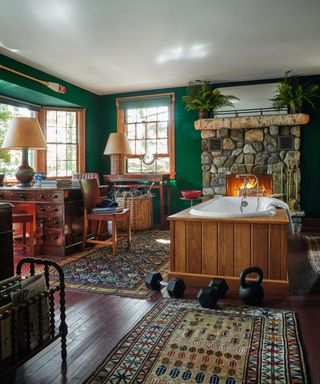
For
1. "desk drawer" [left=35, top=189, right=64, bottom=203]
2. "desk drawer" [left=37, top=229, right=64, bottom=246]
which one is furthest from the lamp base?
"desk drawer" [left=37, top=229, right=64, bottom=246]

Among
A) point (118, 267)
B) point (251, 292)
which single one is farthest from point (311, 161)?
point (251, 292)

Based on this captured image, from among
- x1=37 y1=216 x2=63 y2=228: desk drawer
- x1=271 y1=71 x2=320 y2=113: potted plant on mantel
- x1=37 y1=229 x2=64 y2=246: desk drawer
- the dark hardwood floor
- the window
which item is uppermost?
x1=271 y1=71 x2=320 y2=113: potted plant on mantel

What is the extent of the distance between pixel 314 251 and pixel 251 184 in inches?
75.6

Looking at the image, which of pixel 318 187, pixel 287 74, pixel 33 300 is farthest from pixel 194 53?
pixel 33 300

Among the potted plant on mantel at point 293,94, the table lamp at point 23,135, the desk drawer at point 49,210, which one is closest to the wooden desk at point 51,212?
the desk drawer at point 49,210

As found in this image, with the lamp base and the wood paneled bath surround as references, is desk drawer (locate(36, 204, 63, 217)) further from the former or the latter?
the wood paneled bath surround

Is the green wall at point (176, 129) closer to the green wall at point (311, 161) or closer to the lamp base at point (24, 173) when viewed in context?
the green wall at point (311, 161)

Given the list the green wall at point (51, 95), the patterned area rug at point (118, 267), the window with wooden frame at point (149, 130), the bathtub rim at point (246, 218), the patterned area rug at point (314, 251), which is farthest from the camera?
the window with wooden frame at point (149, 130)

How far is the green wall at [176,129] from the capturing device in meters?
5.26

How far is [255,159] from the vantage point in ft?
19.6

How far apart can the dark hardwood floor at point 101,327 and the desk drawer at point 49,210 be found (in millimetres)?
1411

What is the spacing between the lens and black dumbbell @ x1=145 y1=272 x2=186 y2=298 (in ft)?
8.88

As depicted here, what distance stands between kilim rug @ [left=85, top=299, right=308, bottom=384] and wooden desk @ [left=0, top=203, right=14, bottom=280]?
70cm

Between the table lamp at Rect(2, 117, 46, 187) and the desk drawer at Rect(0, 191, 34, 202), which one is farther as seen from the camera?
the desk drawer at Rect(0, 191, 34, 202)
